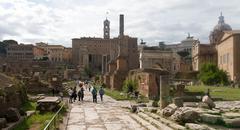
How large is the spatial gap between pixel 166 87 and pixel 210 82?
48.1 meters

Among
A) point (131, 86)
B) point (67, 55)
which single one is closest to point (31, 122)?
point (131, 86)

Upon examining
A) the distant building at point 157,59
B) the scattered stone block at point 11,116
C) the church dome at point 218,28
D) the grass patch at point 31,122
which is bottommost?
the grass patch at point 31,122

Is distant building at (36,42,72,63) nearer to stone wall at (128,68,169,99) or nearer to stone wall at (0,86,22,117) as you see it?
stone wall at (128,68,169,99)

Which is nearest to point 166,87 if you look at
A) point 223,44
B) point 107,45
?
point 223,44

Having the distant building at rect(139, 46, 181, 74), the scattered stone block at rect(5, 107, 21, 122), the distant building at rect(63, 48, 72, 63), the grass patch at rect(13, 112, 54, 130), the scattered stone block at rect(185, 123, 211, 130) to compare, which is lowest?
the grass patch at rect(13, 112, 54, 130)

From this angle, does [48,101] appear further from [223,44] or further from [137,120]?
[223,44]

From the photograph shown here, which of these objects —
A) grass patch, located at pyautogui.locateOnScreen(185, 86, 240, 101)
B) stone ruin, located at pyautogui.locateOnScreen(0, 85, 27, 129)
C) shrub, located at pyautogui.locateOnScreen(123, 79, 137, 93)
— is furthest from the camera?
shrub, located at pyautogui.locateOnScreen(123, 79, 137, 93)

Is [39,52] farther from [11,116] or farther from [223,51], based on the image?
[11,116]

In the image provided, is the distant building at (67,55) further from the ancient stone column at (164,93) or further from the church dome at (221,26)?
the ancient stone column at (164,93)

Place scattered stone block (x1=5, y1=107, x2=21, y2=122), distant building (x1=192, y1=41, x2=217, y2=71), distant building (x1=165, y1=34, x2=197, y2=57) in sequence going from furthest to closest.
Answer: distant building (x1=165, y1=34, x2=197, y2=57) → distant building (x1=192, y1=41, x2=217, y2=71) → scattered stone block (x1=5, y1=107, x2=21, y2=122)

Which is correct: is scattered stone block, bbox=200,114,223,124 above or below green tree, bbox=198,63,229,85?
below

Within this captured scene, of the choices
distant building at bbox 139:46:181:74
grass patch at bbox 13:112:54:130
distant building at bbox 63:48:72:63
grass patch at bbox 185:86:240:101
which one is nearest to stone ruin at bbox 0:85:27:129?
grass patch at bbox 13:112:54:130

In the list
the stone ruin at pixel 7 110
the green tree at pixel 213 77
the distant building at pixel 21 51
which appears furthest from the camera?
the distant building at pixel 21 51

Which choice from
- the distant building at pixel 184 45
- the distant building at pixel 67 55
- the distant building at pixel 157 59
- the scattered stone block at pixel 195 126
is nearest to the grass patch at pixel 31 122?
the scattered stone block at pixel 195 126
